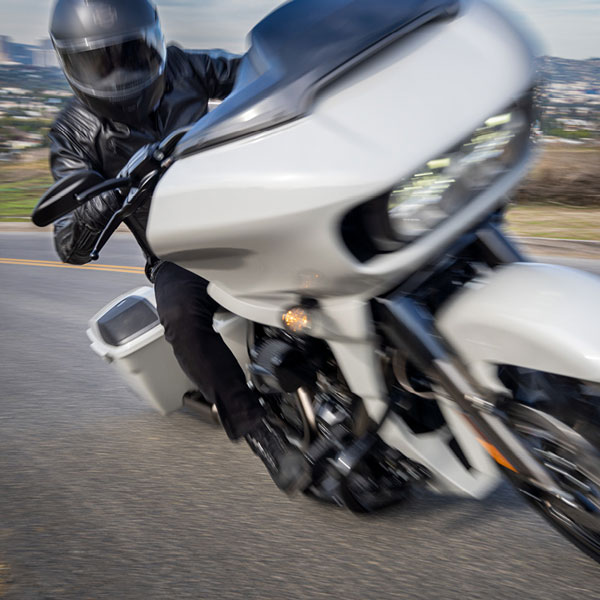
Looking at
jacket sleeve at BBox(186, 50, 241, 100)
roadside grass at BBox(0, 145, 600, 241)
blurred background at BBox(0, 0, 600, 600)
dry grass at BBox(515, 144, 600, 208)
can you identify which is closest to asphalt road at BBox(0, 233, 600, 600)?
blurred background at BBox(0, 0, 600, 600)

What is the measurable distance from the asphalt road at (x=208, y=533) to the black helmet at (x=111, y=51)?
52.3 inches

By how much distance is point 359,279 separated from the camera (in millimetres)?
1972

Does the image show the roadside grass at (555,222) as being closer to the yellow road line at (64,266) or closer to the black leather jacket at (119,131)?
the yellow road line at (64,266)

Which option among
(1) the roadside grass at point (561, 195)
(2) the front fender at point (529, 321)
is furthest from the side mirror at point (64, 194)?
(1) the roadside grass at point (561, 195)

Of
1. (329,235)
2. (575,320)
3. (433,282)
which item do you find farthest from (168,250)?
(575,320)

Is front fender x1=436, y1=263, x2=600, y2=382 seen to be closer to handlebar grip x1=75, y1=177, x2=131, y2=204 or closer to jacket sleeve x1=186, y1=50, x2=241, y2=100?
handlebar grip x1=75, y1=177, x2=131, y2=204

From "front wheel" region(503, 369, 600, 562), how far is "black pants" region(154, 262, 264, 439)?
34.5 inches

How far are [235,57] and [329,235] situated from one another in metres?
1.71

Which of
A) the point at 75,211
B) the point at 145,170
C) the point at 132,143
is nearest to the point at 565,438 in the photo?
the point at 145,170

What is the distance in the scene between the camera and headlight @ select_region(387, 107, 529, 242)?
190 centimetres

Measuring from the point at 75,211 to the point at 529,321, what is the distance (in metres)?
1.43

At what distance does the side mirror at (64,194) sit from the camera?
2.08 metres

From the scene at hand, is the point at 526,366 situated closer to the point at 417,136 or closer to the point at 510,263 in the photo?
the point at 510,263

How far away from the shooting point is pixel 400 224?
1.93 meters
